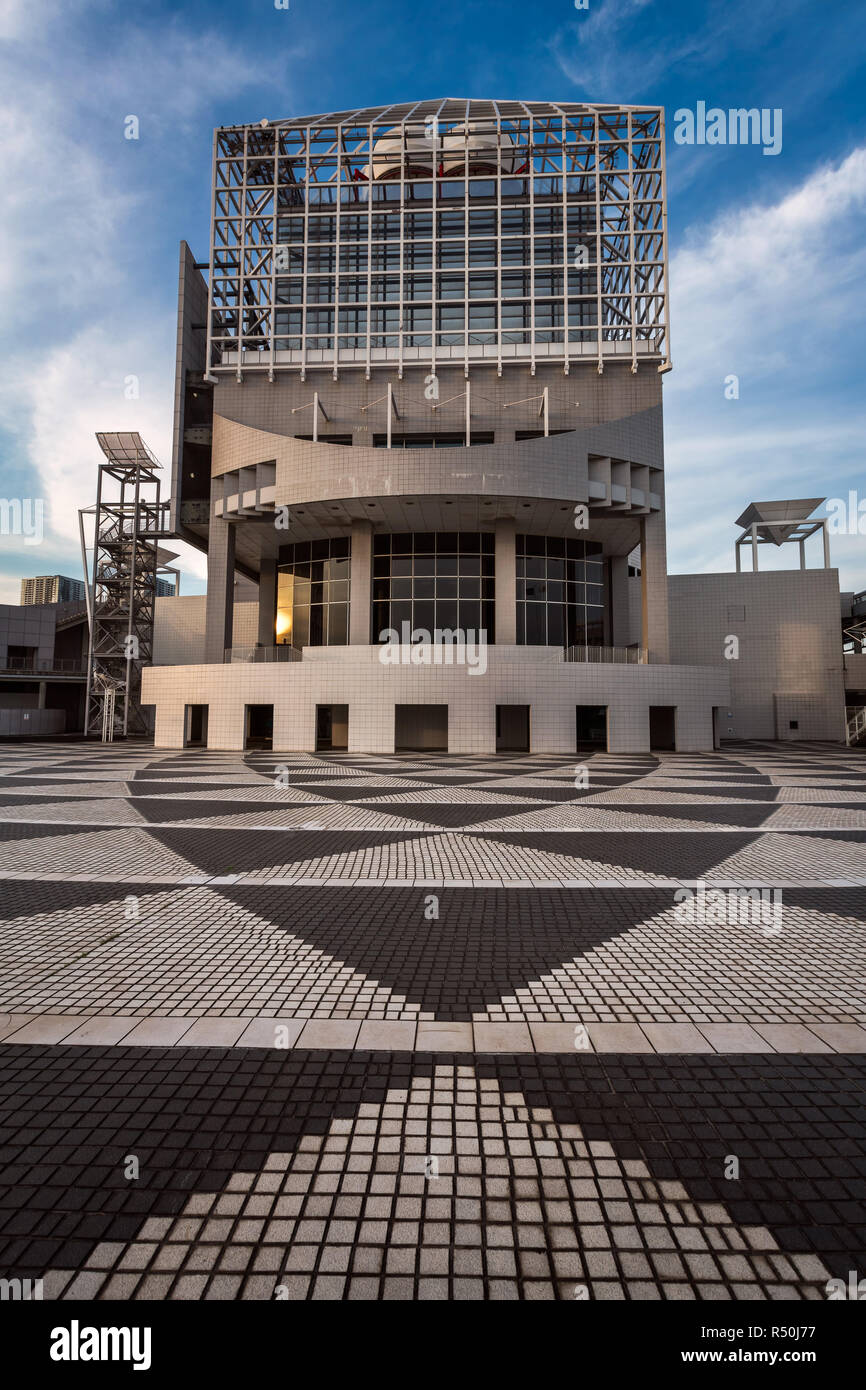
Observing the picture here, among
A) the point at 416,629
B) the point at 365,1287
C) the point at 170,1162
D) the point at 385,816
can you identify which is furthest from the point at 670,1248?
the point at 416,629

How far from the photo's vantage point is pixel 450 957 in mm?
4762

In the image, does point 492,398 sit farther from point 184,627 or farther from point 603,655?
point 184,627

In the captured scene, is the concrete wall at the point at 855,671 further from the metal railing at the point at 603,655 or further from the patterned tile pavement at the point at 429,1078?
the patterned tile pavement at the point at 429,1078

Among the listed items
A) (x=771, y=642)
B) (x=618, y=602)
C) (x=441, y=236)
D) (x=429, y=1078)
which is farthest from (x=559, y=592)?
(x=429, y=1078)

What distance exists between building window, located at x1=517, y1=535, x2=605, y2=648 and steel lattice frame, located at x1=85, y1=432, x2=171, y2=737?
2347 centimetres

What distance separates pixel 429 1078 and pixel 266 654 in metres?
28.8

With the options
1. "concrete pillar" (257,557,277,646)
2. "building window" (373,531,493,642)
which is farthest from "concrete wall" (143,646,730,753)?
"concrete pillar" (257,557,277,646)

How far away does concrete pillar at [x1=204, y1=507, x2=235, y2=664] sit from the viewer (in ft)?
113

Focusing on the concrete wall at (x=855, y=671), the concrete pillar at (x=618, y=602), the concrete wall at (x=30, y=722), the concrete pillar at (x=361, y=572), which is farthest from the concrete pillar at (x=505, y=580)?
the concrete wall at (x=30, y=722)

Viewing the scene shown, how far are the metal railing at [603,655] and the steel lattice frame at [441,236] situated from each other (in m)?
16.2

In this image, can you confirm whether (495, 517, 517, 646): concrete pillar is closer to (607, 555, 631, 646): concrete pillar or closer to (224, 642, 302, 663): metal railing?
(607, 555, 631, 646): concrete pillar

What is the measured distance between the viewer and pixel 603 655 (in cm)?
2991
